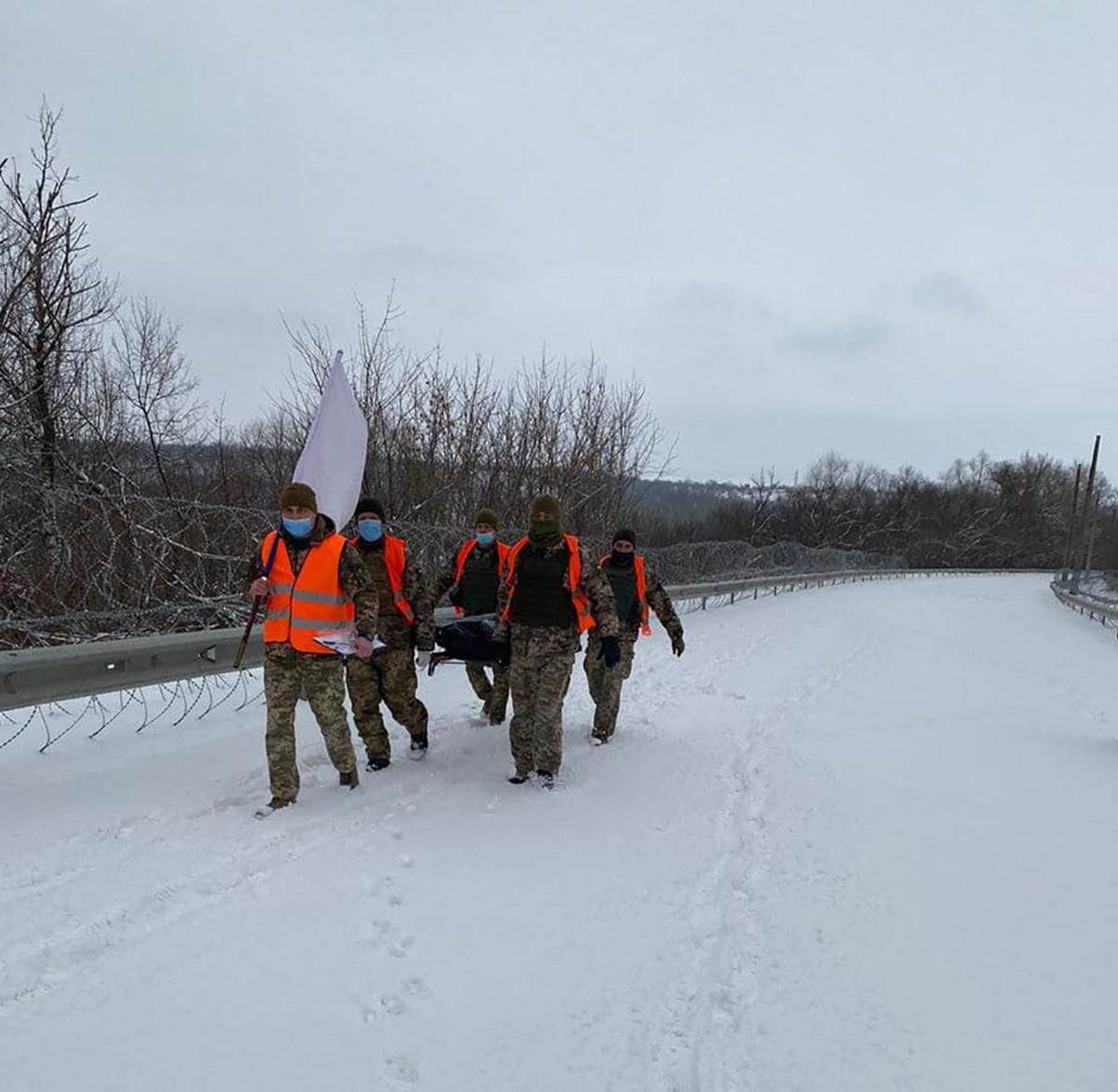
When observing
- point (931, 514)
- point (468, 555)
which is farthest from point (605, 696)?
point (931, 514)

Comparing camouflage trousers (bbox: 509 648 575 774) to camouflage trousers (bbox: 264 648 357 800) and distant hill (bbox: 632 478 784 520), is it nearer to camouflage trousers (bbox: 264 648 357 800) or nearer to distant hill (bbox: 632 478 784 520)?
camouflage trousers (bbox: 264 648 357 800)

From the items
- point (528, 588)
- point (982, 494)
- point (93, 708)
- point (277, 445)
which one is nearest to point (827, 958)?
point (528, 588)

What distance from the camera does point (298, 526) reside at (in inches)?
176

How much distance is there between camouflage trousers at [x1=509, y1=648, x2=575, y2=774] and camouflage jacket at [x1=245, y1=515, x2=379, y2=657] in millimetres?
1195

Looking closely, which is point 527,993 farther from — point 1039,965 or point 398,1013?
point 1039,965

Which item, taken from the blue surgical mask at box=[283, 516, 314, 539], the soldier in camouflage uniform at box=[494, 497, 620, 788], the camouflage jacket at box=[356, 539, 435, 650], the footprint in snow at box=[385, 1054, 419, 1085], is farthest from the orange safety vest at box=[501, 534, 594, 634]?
the footprint in snow at box=[385, 1054, 419, 1085]

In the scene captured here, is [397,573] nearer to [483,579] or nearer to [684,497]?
[483,579]

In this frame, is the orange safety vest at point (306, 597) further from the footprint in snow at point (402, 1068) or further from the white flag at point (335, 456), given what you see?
the footprint in snow at point (402, 1068)

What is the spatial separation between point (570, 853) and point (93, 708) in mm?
3840

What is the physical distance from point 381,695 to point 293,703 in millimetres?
965

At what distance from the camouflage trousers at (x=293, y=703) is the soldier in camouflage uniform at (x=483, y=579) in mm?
1721

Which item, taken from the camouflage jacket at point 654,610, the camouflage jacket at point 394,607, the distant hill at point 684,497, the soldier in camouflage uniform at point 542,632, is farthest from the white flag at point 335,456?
the distant hill at point 684,497

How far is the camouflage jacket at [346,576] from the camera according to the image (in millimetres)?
4492

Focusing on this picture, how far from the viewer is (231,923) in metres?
3.14
